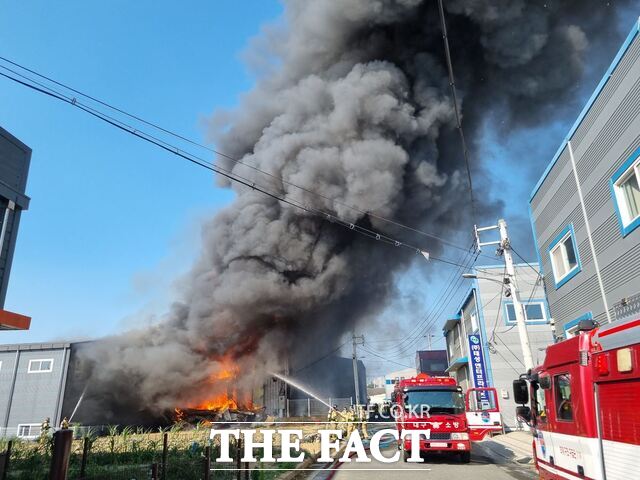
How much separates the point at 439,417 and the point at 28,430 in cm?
2044

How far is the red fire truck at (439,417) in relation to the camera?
11.7m

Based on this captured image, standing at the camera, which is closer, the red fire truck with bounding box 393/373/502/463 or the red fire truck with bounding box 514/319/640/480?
the red fire truck with bounding box 514/319/640/480

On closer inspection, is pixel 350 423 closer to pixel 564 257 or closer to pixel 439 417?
pixel 439 417

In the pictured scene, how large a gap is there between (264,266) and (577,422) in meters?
19.8

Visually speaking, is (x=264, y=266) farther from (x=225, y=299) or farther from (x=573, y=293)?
(x=573, y=293)

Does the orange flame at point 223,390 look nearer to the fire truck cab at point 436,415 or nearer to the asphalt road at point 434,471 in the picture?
the fire truck cab at point 436,415

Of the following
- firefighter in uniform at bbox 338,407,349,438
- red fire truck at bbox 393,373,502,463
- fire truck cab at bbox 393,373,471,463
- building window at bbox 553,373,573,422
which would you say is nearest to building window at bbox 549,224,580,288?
red fire truck at bbox 393,373,502,463

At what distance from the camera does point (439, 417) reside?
12.0m

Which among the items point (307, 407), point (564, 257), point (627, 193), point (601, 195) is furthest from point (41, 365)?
point (627, 193)

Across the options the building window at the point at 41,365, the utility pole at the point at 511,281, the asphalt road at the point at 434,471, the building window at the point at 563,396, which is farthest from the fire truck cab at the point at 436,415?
the building window at the point at 41,365

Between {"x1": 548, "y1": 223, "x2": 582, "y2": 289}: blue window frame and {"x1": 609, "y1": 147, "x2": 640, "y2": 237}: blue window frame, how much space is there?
2.49m

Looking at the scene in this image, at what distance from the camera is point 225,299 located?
2298cm

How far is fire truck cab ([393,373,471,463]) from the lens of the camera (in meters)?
11.7

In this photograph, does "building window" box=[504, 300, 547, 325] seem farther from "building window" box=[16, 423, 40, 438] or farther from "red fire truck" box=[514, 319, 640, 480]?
"building window" box=[16, 423, 40, 438]
